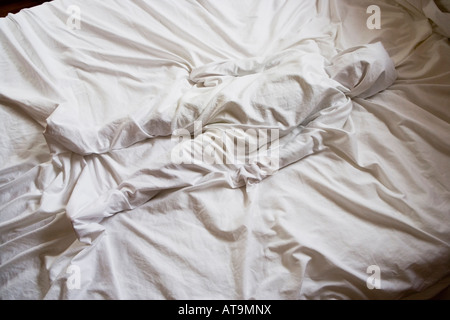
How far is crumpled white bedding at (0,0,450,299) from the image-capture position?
710mm

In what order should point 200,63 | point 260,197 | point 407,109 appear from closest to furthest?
point 260,197
point 407,109
point 200,63

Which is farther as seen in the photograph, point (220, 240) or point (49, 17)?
point (49, 17)

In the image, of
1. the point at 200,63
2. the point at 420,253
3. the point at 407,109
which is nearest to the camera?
the point at 420,253

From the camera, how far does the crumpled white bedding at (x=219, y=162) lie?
28.0 inches

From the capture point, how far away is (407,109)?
0.94 meters

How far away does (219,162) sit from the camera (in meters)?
0.83

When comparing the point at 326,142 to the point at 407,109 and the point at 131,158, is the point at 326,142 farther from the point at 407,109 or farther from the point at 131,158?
the point at 131,158

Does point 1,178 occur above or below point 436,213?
above

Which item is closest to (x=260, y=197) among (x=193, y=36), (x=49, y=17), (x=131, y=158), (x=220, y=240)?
(x=220, y=240)

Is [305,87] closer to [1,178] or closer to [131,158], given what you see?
[131,158]

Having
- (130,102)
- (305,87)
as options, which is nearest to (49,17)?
(130,102)

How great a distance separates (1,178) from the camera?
0.83 m

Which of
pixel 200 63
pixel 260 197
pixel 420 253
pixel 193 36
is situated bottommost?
pixel 420 253

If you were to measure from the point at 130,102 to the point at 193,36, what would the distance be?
35cm
